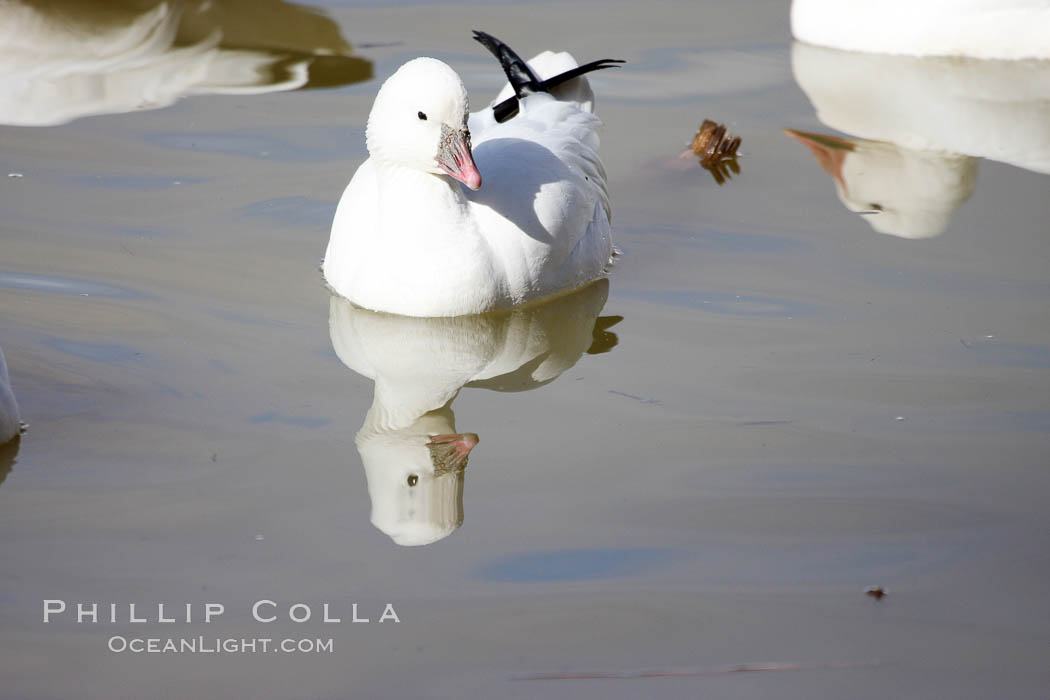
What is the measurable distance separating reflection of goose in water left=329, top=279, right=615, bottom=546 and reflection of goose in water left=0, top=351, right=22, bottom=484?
3.68 feet

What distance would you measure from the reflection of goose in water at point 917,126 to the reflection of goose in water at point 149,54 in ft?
9.32

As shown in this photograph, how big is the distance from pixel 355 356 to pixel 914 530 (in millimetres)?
2238

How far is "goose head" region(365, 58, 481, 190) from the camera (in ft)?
17.4

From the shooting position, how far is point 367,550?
4164mm

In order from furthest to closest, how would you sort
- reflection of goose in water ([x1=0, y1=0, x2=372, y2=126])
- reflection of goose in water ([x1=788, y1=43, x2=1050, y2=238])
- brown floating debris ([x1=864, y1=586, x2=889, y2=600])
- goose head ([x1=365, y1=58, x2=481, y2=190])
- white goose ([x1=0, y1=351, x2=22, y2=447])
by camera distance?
reflection of goose in water ([x1=0, y1=0, x2=372, y2=126])
reflection of goose in water ([x1=788, y1=43, x2=1050, y2=238])
goose head ([x1=365, y1=58, x2=481, y2=190])
white goose ([x1=0, y1=351, x2=22, y2=447])
brown floating debris ([x1=864, y1=586, x2=889, y2=600])

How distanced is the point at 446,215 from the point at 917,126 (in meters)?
3.44

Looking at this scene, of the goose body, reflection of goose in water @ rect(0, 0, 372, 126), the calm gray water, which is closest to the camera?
the calm gray water

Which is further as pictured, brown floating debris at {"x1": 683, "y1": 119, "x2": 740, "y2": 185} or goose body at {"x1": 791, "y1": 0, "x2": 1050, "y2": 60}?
goose body at {"x1": 791, "y1": 0, "x2": 1050, "y2": 60}

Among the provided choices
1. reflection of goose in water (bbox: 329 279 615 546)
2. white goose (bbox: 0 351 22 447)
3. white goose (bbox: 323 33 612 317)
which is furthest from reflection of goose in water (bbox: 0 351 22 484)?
white goose (bbox: 323 33 612 317)

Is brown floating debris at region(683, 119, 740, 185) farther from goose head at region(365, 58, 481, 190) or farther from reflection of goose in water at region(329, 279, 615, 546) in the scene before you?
goose head at region(365, 58, 481, 190)

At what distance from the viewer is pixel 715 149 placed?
24.0ft

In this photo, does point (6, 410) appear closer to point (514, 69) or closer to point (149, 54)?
point (514, 69)

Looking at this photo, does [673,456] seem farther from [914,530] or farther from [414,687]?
[414,687]

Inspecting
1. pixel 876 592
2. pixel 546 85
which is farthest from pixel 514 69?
pixel 876 592
